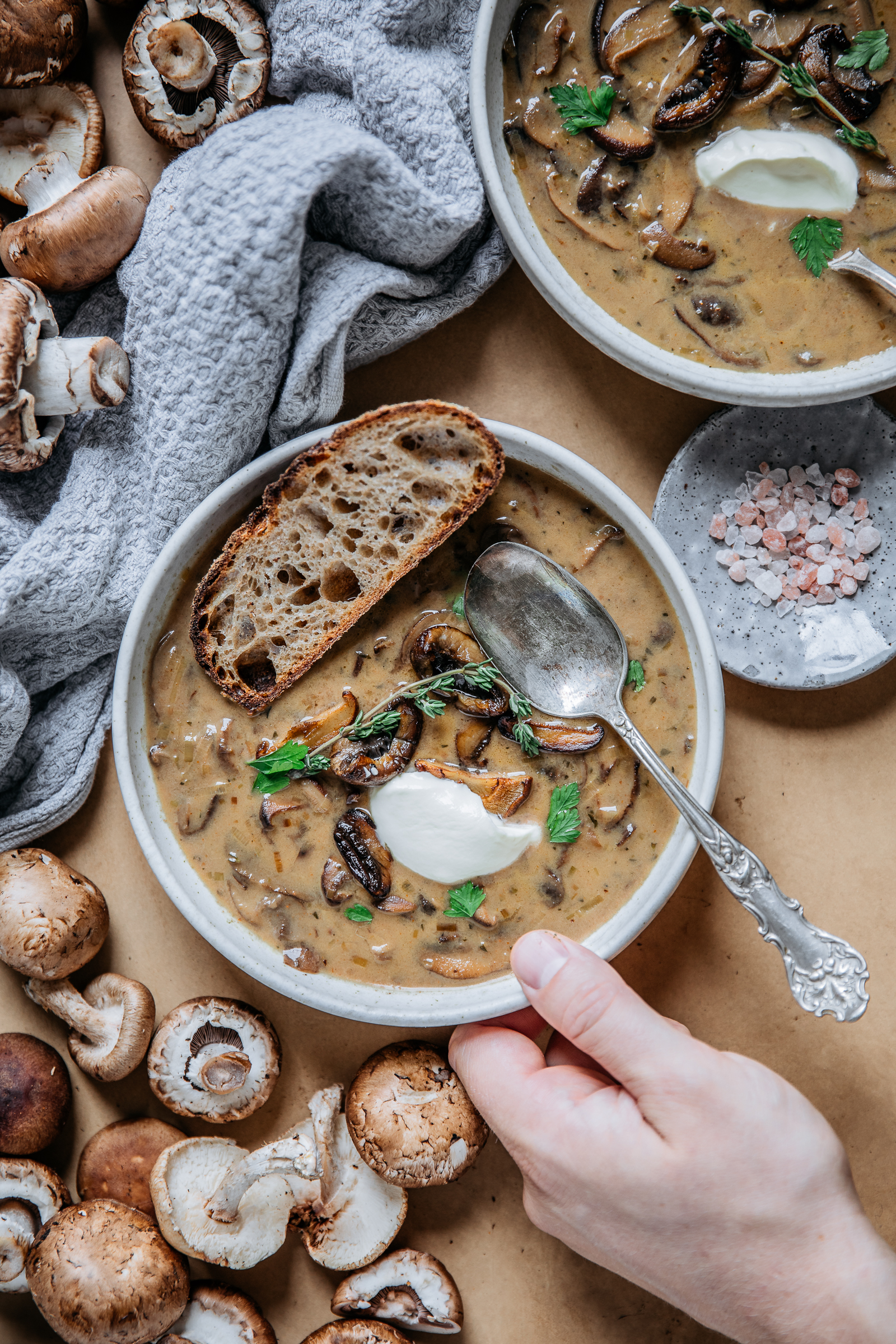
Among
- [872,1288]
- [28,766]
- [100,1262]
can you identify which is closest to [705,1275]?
[872,1288]

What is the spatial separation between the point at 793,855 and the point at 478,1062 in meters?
1.04

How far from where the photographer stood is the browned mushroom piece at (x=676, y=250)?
92.8 inches

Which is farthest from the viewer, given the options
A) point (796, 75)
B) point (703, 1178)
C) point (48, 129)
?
point (48, 129)

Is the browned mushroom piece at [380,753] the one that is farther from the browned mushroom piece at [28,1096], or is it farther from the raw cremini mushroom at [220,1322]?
the raw cremini mushroom at [220,1322]

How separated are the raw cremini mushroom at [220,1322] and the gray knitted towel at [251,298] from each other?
1.34 metres

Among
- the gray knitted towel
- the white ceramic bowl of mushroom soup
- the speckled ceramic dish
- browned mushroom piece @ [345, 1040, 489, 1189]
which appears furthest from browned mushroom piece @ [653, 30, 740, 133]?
browned mushroom piece @ [345, 1040, 489, 1189]

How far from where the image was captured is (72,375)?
235 cm

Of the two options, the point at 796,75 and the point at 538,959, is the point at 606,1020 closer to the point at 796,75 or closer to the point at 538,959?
the point at 538,959

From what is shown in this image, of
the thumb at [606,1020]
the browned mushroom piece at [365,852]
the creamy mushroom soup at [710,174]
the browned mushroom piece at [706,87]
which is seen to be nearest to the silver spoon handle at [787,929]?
the thumb at [606,1020]

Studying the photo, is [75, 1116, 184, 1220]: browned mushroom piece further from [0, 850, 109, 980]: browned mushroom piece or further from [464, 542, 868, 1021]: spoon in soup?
[464, 542, 868, 1021]: spoon in soup

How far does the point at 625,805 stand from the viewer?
2414 millimetres

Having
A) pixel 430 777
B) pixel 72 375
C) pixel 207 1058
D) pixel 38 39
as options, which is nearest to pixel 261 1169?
pixel 207 1058

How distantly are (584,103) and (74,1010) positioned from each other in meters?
2.64

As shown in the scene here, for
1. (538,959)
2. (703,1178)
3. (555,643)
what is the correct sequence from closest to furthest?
(703,1178), (538,959), (555,643)
